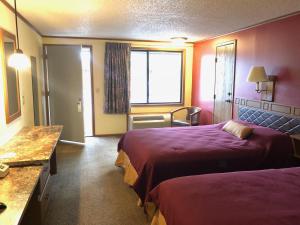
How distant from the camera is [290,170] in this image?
2.38 metres

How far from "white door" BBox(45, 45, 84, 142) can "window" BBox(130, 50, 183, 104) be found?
55.7 inches

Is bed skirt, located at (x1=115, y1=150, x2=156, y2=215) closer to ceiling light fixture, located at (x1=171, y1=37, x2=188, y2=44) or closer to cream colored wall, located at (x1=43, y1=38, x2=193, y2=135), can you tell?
cream colored wall, located at (x1=43, y1=38, x2=193, y2=135)

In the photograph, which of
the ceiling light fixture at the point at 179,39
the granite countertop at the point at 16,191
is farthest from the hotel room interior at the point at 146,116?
the ceiling light fixture at the point at 179,39

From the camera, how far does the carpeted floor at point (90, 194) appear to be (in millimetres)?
2686

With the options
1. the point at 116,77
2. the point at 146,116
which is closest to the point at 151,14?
the point at 116,77

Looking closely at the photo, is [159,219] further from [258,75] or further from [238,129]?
[258,75]

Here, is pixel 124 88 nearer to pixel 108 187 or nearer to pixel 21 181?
pixel 108 187

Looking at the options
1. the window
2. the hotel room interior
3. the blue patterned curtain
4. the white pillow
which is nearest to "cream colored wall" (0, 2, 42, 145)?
the hotel room interior

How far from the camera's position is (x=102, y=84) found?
19.7ft

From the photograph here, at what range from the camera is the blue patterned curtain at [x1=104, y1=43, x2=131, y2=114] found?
19.2 ft

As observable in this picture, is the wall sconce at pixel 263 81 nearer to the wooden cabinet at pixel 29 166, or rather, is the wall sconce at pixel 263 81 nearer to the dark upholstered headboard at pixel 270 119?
the dark upholstered headboard at pixel 270 119

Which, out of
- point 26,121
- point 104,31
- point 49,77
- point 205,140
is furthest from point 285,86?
point 49,77

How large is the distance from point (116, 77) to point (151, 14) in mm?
2708

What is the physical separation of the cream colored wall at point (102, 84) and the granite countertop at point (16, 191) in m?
4.04
